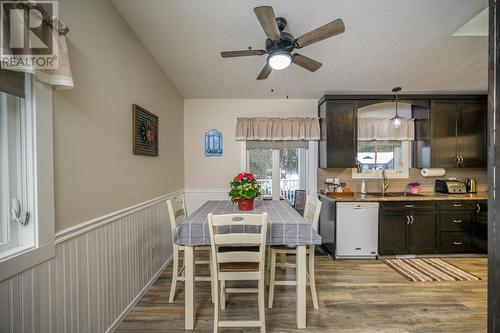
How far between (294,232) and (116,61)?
2.06 m

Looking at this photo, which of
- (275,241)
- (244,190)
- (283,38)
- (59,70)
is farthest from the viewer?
(244,190)

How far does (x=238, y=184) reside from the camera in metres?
2.30

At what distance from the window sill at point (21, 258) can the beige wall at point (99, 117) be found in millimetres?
162

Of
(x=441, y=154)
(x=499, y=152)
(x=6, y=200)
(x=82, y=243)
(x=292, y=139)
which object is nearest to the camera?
(x=499, y=152)

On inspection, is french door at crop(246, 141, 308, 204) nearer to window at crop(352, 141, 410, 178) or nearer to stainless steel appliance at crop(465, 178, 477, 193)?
window at crop(352, 141, 410, 178)

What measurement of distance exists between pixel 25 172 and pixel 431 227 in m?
4.47

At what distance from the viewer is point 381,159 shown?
3.96 metres

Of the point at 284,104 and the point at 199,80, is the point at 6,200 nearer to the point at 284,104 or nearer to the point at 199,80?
the point at 199,80

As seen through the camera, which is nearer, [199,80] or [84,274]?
[84,274]

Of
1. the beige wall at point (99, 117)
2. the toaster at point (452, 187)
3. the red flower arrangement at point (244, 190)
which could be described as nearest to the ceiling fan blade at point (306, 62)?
the red flower arrangement at point (244, 190)

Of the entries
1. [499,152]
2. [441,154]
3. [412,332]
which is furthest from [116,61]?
[441,154]

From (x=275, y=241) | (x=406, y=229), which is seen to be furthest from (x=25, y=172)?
(x=406, y=229)

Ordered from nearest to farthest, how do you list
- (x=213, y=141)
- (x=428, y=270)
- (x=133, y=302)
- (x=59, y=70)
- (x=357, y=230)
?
(x=59, y=70) → (x=133, y=302) → (x=428, y=270) → (x=357, y=230) → (x=213, y=141)

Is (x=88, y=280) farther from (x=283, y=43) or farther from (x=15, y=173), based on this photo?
(x=283, y=43)
